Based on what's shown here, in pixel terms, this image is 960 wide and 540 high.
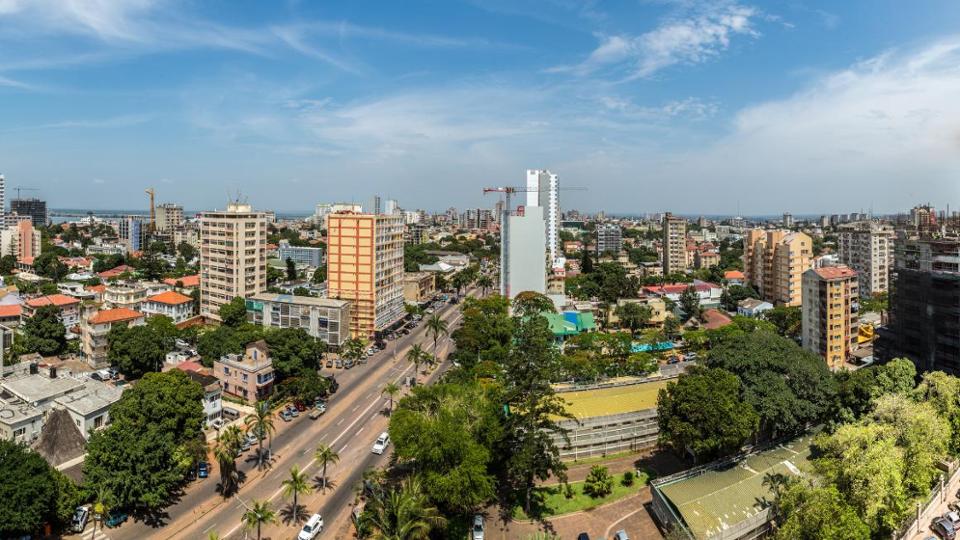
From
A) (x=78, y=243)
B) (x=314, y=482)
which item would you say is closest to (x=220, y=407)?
(x=314, y=482)

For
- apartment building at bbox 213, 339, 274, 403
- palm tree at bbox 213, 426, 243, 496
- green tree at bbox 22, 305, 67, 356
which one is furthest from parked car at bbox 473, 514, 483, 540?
green tree at bbox 22, 305, 67, 356

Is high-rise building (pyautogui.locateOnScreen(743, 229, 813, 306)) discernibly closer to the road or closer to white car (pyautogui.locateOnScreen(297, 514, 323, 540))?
the road

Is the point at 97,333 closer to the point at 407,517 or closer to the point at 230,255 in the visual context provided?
the point at 230,255

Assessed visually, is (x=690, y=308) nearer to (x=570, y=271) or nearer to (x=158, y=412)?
(x=570, y=271)

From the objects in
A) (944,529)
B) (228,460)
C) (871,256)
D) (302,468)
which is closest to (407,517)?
(228,460)

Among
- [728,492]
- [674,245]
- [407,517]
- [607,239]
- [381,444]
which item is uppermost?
[607,239]
